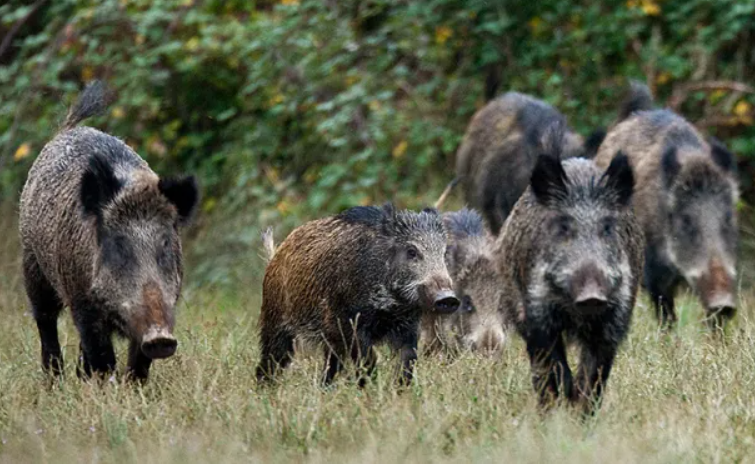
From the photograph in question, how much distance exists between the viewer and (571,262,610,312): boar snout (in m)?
4.59

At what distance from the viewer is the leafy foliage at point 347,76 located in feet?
33.1

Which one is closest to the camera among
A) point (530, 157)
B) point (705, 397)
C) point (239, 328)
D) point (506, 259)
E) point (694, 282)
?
point (705, 397)

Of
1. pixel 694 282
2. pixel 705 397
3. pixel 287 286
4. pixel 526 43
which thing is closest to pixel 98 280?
pixel 287 286

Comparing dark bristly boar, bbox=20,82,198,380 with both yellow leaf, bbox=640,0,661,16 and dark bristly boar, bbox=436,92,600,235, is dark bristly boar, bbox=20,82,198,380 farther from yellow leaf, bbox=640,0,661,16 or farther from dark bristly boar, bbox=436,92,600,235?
yellow leaf, bbox=640,0,661,16

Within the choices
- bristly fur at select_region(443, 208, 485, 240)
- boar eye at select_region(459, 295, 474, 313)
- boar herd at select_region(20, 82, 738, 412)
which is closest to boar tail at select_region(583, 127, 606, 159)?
bristly fur at select_region(443, 208, 485, 240)

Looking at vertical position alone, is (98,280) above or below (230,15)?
above

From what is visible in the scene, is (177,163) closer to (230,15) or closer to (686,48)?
(230,15)

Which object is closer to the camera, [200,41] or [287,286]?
[287,286]

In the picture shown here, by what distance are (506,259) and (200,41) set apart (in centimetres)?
594

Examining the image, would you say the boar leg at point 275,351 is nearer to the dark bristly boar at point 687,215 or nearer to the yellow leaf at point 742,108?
the dark bristly boar at point 687,215

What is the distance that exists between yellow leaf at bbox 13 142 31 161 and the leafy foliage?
2 cm

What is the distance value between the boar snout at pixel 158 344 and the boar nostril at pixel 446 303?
3.54ft

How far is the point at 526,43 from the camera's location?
34.1ft

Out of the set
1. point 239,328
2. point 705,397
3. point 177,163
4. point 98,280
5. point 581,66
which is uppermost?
point 98,280
